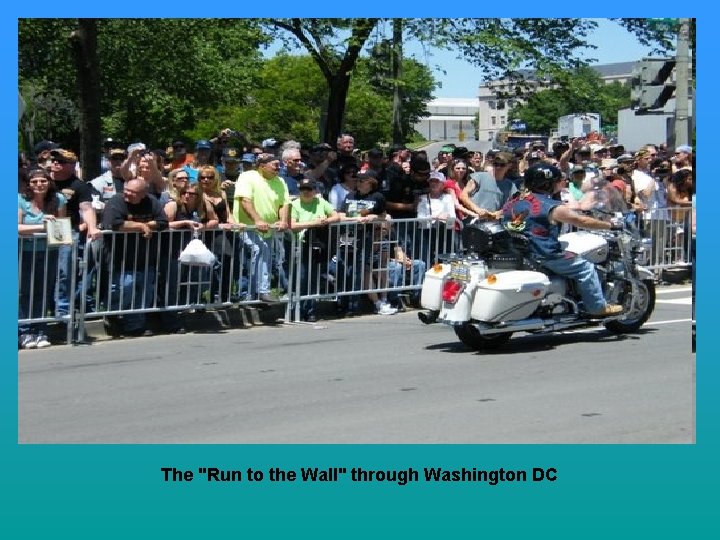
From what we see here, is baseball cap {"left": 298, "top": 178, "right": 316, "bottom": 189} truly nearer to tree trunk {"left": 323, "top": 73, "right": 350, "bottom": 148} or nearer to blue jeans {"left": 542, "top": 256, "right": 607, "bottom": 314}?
blue jeans {"left": 542, "top": 256, "right": 607, "bottom": 314}

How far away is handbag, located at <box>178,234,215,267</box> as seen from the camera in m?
12.3

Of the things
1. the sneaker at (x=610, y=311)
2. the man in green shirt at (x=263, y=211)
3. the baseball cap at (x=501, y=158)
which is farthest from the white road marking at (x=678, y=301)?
the man in green shirt at (x=263, y=211)

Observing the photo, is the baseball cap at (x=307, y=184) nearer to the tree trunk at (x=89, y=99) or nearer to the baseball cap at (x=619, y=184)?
the tree trunk at (x=89, y=99)

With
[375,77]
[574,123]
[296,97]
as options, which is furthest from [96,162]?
[296,97]

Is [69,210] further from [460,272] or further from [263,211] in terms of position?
[460,272]

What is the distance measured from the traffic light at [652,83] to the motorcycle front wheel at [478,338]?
21.6 feet

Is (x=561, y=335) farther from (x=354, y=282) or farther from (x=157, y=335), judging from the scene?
(x=157, y=335)

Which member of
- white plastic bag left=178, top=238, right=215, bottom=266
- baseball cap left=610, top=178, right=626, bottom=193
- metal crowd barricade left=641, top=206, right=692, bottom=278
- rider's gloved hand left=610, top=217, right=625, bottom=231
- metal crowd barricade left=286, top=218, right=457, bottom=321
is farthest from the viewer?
metal crowd barricade left=641, top=206, right=692, bottom=278

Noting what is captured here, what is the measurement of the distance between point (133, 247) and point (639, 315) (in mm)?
5240

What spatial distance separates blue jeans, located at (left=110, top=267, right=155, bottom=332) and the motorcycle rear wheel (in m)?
4.75

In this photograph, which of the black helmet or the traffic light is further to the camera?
the traffic light

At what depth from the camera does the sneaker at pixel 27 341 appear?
454 inches

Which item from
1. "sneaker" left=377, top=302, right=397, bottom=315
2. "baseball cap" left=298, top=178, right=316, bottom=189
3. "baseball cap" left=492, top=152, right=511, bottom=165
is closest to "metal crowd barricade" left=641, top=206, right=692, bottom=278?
"baseball cap" left=492, top=152, right=511, bottom=165

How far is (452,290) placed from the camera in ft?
35.8
